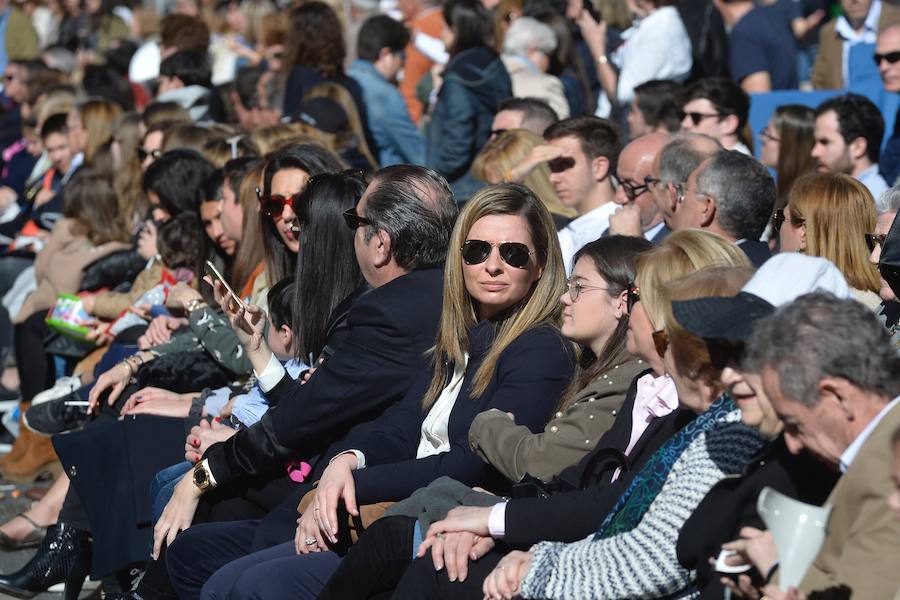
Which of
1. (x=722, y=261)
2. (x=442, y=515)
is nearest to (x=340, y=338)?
(x=442, y=515)

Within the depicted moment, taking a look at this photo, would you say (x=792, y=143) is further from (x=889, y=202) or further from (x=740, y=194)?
(x=889, y=202)

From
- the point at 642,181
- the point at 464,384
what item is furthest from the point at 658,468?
the point at 642,181

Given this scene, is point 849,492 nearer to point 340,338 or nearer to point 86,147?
point 340,338

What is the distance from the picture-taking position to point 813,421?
2.84m

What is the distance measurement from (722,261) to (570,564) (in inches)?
36.3

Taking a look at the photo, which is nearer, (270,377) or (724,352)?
(724,352)

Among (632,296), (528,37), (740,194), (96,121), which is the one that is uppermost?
(632,296)

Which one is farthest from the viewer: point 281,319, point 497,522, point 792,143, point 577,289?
point 792,143

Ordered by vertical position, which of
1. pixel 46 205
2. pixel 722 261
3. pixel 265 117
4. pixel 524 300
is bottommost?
pixel 46 205

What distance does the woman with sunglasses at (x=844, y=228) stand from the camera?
15.8 feet

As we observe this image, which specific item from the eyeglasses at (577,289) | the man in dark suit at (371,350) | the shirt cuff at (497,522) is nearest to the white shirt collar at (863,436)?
the shirt cuff at (497,522)

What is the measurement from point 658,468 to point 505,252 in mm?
1222

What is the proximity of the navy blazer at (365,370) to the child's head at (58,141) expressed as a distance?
6574mm

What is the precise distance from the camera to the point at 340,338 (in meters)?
4.78
